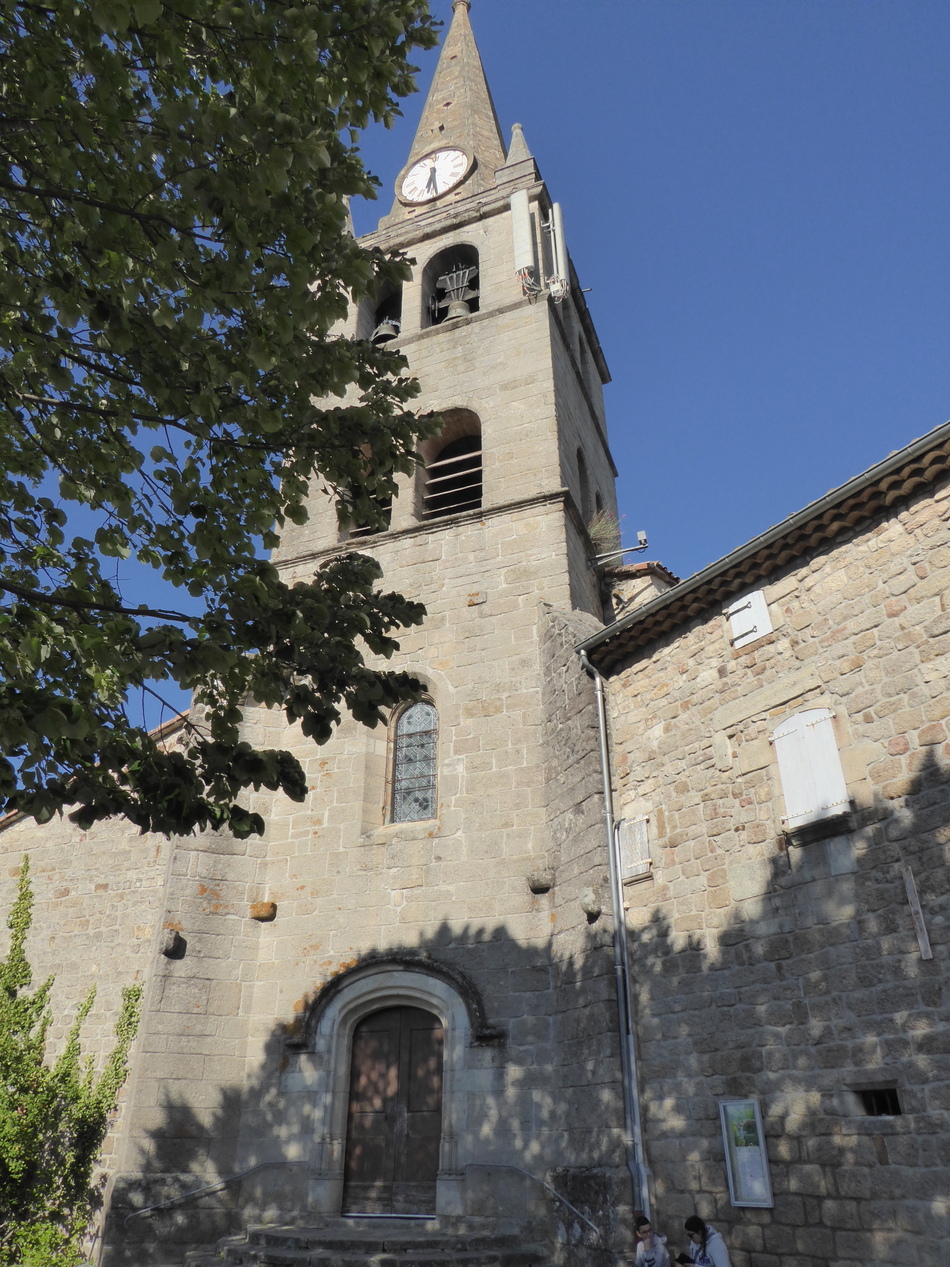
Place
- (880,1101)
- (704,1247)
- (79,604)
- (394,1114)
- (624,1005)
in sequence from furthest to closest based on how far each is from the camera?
(394,1114), (624,1005), (704,1247), (880,1101), (79,604)

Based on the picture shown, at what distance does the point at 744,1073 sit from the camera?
665 centimetres

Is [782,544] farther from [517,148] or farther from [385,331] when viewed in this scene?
[517,148]

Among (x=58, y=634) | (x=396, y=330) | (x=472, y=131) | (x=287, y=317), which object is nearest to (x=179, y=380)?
(x=287, y=317)

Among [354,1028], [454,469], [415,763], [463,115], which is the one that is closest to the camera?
[354,1028]

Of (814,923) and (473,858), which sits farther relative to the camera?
(473,858)

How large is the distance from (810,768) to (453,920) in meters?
3.88

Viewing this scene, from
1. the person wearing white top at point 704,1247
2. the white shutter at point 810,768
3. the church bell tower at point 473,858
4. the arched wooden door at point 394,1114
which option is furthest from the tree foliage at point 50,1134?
the white shutter at point 810,768

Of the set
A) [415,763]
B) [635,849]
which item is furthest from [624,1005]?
[415,763]

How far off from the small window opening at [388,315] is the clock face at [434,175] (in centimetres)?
239

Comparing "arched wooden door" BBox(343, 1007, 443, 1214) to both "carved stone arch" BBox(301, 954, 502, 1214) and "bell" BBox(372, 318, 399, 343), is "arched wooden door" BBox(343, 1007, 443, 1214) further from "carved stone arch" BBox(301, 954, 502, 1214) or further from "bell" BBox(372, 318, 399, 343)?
"bell" BBox(372, 318, 399, 343)

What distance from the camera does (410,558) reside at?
11.8m

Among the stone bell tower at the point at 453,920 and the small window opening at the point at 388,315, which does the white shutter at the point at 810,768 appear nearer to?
the stone bell tower at the point at 453,920

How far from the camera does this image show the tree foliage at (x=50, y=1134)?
Answer: 8680 millimetres

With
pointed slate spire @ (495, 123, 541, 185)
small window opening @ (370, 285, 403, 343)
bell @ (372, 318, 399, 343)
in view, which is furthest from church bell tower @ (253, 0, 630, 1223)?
pointed slate spire @ (495, 123, 541, 185)
